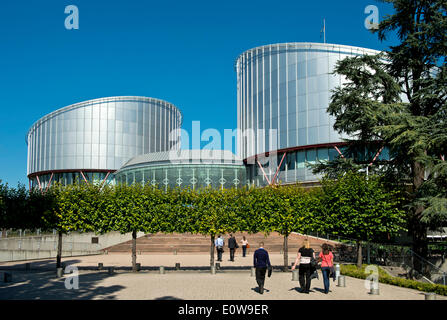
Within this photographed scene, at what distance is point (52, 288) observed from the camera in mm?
16953

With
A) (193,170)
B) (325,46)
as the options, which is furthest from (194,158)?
(325,46)

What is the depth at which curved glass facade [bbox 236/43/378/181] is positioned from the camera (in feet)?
163

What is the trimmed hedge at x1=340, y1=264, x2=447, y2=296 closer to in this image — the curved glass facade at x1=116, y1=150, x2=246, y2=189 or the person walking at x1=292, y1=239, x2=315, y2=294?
the person walking at x1=292, y1=239, x2=315, y2=294

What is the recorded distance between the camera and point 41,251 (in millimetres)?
33000

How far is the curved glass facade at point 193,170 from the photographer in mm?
54906

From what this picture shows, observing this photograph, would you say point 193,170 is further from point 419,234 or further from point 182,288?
point 182,288

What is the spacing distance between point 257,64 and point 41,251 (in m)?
36.5

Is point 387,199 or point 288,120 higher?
point 288,120

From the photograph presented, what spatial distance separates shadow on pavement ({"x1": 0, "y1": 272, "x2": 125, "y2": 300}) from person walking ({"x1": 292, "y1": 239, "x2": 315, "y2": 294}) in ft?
22.0

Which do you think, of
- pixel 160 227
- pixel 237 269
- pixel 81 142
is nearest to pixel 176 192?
pixel 160 227

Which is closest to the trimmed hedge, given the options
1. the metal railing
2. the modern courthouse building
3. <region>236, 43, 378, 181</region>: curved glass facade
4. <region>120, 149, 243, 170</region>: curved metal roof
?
the modern courthouse building

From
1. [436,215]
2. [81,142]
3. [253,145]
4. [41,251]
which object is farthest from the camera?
[81,142]

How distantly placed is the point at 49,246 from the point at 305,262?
2632 cm

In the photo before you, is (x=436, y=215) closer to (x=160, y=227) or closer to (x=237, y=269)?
(x=237, y=269)
